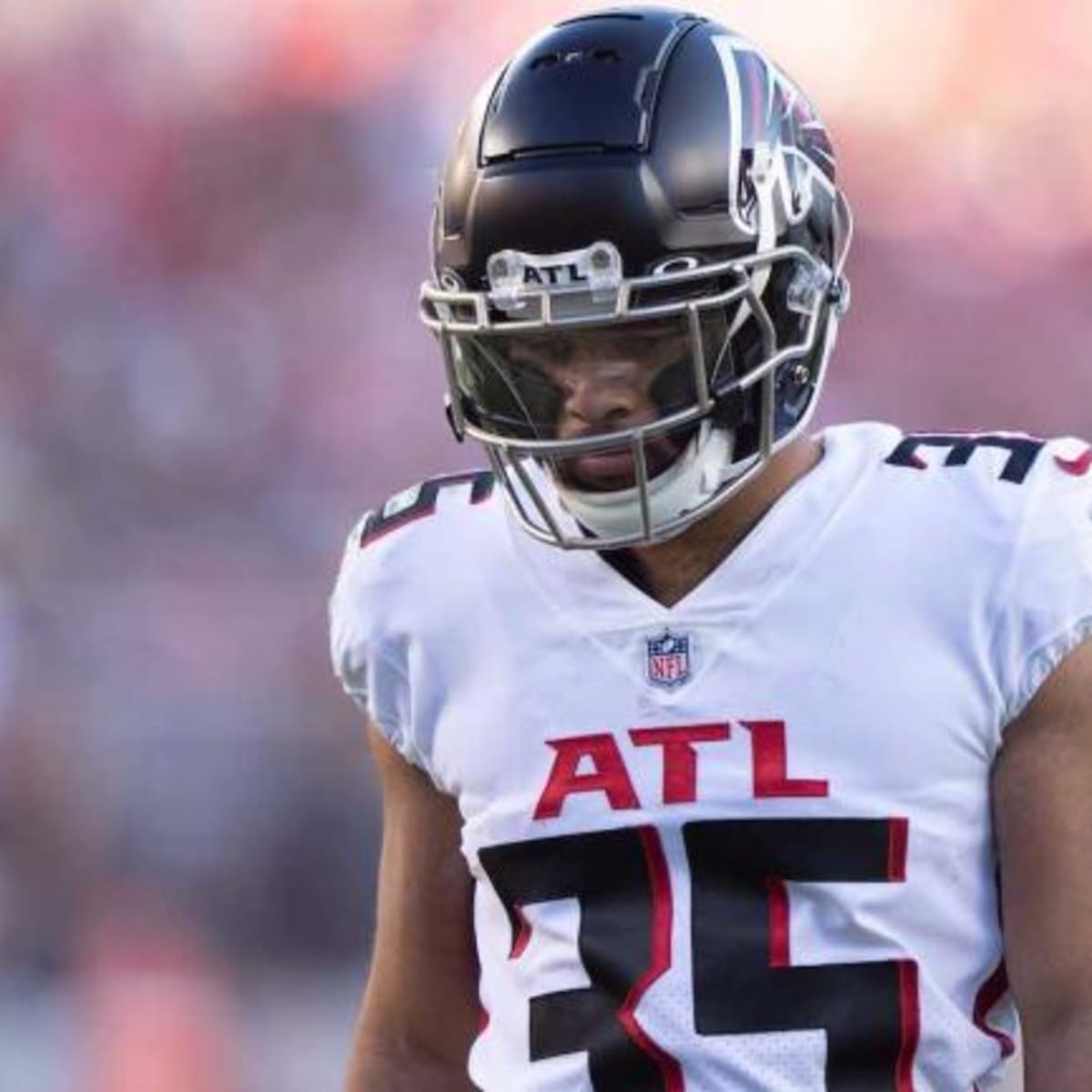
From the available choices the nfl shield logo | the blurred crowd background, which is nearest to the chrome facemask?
the nfl shield logo

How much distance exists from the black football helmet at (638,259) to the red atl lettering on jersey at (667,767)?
0.56 ft

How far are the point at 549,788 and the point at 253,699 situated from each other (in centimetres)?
371

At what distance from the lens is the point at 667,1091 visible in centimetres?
224

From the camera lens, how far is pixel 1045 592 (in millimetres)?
2217

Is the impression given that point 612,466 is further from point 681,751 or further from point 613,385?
point 681,751

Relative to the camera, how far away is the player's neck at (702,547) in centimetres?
235

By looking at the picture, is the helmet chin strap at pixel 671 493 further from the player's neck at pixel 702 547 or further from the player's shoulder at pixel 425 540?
the player's shoulder at pixel 425 540

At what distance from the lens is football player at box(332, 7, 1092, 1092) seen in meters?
2.21

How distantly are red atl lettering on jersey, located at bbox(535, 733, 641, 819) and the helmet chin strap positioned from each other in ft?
0.60

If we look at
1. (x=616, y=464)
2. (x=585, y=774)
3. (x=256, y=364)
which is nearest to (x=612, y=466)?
(x=616, y=464)

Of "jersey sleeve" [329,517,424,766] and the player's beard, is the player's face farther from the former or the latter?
"jersey sleeve" [329,517,424,766]

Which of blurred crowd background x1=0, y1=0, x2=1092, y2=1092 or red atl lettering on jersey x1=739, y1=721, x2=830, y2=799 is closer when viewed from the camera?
red atl lettering on jersey x1=739, y1=721, x2=830, y2=799

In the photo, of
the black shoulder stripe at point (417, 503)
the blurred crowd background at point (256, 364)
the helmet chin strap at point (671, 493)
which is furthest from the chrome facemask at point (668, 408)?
the blurred crowd background at point (256, 364)

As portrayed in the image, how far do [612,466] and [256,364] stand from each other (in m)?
4.08
